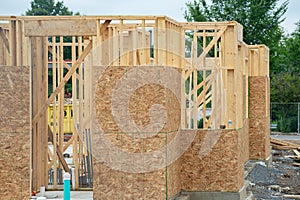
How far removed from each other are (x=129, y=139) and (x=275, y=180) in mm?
8020

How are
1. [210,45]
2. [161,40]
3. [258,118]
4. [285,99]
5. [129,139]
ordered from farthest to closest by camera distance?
[285,99]
[258,118]
[210,45]
[161,40]
[129,139]

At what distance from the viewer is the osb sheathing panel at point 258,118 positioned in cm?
2077

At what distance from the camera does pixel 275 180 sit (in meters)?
18.3

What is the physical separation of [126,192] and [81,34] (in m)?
3.03

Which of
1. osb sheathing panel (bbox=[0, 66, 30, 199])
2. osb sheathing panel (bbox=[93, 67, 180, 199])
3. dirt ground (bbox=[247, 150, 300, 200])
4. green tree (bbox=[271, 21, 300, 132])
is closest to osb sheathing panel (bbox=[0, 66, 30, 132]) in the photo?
osb sheathing panel (bbox=[0, 66, 30, 199])

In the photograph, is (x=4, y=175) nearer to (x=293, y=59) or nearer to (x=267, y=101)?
(x=267, y=101)

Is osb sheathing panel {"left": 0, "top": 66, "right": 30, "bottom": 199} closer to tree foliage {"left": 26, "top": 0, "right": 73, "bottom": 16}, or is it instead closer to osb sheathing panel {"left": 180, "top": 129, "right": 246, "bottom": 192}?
osb sheathing panel {"left": 180, "top": 129, "right": 246, "bottom": 192}

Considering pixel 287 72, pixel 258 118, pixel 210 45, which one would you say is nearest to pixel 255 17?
pixel 287 72

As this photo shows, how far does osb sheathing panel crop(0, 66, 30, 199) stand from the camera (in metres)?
11.9

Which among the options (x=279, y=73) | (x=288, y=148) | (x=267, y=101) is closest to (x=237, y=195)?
(x=267, y=101)

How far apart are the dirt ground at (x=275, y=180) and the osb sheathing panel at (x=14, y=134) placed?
5.50 metres

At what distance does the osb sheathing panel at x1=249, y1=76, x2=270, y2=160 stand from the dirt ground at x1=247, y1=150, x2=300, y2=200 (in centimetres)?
61

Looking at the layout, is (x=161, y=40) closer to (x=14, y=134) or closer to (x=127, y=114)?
(x=127, y=114)

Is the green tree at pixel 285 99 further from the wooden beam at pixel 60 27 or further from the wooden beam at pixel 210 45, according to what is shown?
the wooden beam at pixel 60 27
